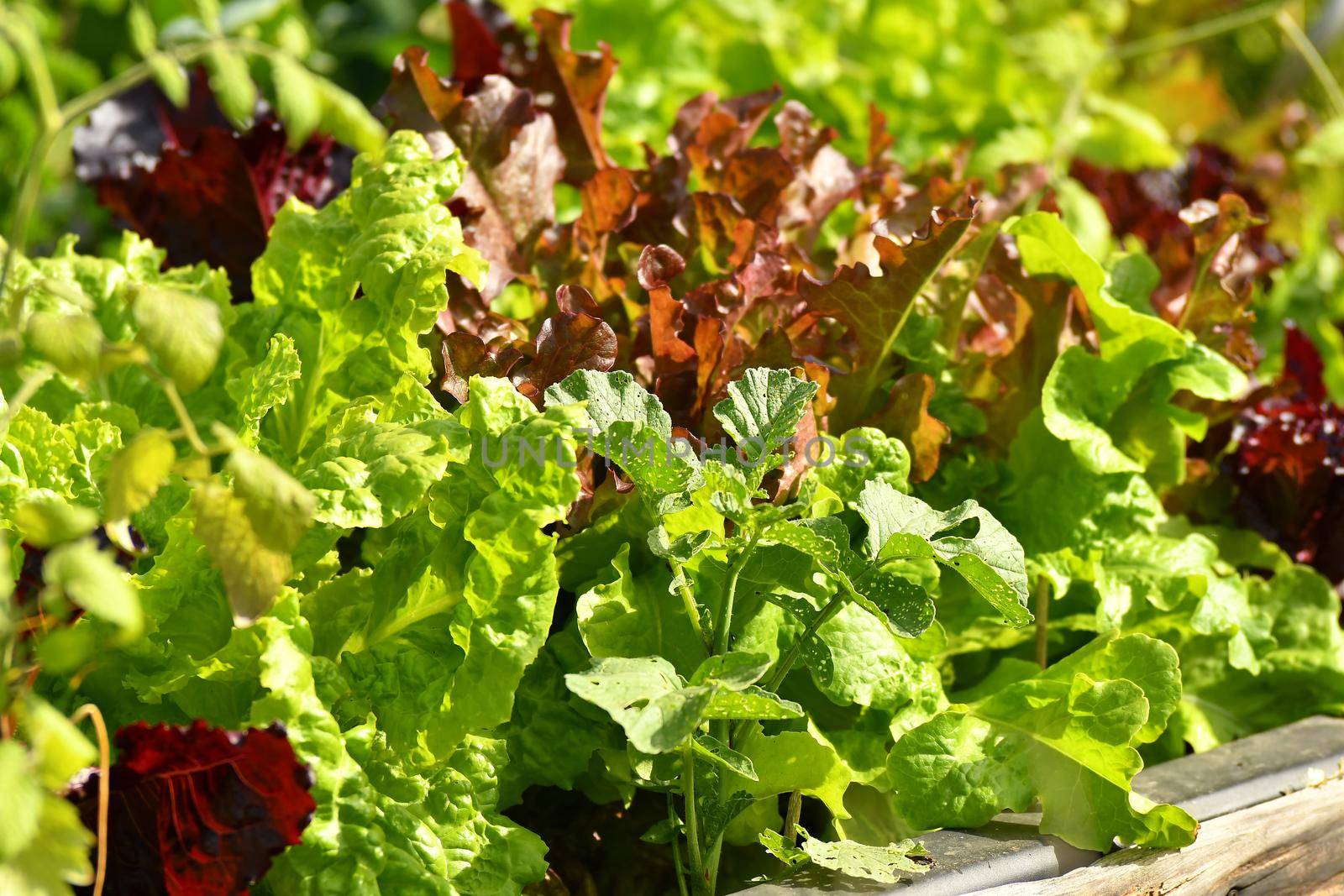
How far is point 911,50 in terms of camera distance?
2.08 metres

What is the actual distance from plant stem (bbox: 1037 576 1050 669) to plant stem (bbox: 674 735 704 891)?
0.43 m

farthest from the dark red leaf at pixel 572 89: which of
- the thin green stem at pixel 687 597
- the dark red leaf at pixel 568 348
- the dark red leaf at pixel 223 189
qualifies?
the thin green stem at pixel 687 597

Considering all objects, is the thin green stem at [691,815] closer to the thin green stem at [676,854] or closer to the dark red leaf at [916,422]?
the thin green stem at [676,854]

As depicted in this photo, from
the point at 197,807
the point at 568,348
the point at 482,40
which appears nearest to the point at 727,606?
the point at 568,348

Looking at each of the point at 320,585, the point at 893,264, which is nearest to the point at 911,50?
the point at 893,264

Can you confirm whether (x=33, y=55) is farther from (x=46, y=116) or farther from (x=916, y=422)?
(x=916, y=422)

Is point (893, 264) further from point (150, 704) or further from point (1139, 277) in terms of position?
point (150, 704)

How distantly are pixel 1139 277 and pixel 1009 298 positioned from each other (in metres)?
0.13

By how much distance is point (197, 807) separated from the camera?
0.73 m

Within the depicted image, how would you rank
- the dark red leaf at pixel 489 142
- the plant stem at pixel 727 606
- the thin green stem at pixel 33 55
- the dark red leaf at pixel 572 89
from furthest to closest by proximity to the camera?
the dark red leaf at pixel 572 89 < the dark red leaf at pixel 489 142 < the plant stem at pixel 727 606 < the thin green stem at pixel 33 55

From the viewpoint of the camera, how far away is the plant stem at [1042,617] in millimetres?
1145

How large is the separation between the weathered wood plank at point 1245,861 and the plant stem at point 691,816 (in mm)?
215

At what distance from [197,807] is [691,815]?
1.09ft

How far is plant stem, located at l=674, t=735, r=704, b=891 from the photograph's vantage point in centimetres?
85
